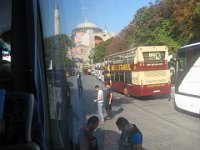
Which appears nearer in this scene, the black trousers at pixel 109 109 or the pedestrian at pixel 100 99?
the pedestrian at pixel 100 99

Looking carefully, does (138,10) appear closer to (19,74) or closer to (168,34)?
(168,34)

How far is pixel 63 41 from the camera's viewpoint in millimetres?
1770

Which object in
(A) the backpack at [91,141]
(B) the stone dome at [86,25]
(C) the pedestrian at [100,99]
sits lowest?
(A) the backpack at [91,141]

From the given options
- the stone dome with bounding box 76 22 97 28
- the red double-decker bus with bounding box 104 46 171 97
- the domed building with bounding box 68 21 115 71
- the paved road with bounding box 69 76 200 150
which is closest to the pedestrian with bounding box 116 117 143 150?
the paved road with bounding box 69 76 200 150

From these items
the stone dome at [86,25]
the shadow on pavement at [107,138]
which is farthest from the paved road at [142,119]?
the stone dome at [86,25]

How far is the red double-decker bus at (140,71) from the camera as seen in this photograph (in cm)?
181

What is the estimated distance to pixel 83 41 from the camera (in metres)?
1.68

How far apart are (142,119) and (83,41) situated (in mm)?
569

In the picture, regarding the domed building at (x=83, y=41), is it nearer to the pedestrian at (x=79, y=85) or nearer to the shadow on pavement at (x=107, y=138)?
the pedestrian at (x=79, y=85)

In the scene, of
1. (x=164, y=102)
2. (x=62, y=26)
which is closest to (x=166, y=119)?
(x=164, y=102)

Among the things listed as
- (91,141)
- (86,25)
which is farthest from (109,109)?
(86,25)

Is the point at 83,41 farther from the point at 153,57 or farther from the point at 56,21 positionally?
the point at 153,57

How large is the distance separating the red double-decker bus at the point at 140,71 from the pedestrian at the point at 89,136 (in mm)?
239

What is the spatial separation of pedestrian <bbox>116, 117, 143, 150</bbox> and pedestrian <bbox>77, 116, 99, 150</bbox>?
0.36 ft
